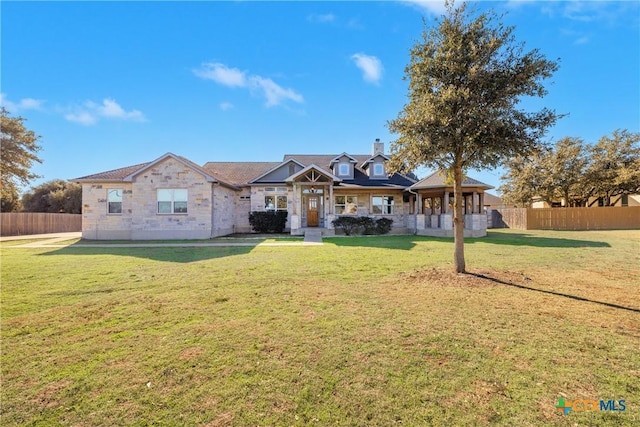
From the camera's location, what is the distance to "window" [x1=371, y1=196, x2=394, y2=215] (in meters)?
23.0

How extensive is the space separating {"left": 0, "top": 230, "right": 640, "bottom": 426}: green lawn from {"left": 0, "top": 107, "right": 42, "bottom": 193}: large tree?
26.1 metres

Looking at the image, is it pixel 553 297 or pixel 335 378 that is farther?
pixel 553 297

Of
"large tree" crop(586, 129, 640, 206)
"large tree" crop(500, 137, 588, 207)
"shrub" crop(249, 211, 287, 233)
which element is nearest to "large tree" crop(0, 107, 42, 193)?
"shrub" crop(249, 211, 287, 233)

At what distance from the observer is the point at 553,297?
236 inches

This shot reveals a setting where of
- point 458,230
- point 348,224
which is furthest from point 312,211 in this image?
point 458,230

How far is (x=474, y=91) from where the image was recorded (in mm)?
7230

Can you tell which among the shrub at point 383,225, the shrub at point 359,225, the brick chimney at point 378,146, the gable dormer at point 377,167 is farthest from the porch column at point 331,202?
the brick chimney at point 378,146

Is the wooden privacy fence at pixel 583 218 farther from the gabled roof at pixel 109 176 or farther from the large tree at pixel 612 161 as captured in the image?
the gabled roof at pixel 109 176

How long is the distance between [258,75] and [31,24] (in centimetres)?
861

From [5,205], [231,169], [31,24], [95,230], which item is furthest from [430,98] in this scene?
[5,205]

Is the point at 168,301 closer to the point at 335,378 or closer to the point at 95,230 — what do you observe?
the point at 335,378

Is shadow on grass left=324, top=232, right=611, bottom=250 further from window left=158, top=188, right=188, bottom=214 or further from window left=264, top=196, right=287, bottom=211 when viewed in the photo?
window left=158, top=188, right=188, bottom=214

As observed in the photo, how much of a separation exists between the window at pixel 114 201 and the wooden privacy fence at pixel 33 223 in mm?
12643

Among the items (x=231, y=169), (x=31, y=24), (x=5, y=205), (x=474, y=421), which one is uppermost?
(x=31, y=24)
